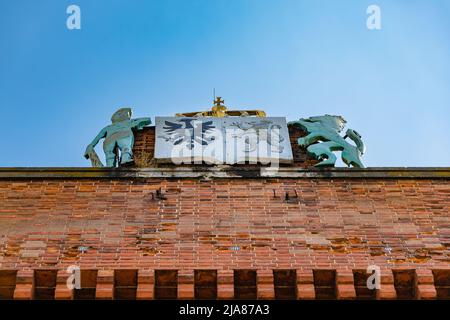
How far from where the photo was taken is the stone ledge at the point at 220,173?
14.4 meters

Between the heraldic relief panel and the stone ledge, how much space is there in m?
0.79

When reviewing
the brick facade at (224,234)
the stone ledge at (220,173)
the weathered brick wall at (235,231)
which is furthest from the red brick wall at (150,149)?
the weathered brick wall at (235,231)

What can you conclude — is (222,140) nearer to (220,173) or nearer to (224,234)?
(220,173)

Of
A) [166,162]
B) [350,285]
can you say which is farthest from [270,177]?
[350,285]

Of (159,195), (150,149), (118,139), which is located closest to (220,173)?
(159,195)

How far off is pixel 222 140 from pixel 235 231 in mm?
2906

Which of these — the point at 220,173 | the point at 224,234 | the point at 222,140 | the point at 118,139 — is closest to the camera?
the point at 224,234

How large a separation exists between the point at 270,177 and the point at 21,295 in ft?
13.9

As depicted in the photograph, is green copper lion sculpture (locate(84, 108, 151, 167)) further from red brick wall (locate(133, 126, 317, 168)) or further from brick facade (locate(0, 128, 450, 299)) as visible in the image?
brick facade (locate(0, 128, 450, 299))

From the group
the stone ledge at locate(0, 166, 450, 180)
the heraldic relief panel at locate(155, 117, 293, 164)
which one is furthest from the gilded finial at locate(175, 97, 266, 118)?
the stone ledge at locate(0, 166, 450, 180)

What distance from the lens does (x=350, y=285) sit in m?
12.2

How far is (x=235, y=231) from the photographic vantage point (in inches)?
528

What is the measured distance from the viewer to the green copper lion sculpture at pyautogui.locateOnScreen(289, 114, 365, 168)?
1562 cm
